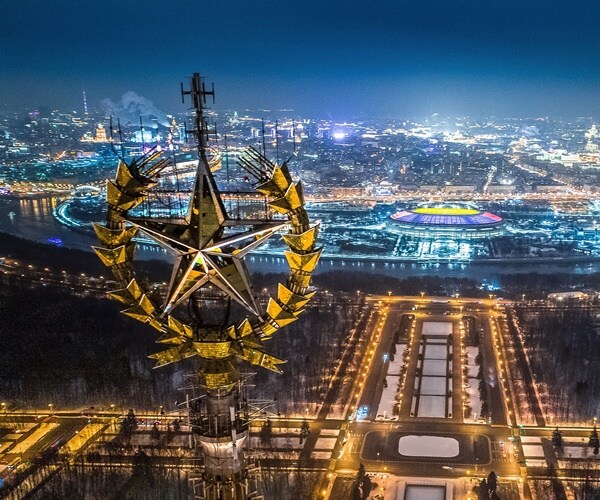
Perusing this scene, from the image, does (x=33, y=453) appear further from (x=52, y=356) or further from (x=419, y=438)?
(x=419, y=438)

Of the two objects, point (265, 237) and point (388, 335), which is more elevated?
point (265, 237)

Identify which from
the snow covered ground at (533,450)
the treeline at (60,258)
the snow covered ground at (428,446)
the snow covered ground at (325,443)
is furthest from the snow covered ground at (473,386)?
the treeline at (60,258)

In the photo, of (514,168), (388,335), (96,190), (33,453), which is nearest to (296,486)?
(33,453)

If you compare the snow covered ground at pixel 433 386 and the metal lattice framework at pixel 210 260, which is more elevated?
the metal lattice framework at pixel 210 260

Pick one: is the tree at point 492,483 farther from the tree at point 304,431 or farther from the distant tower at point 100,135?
the distant tower at point 100,135

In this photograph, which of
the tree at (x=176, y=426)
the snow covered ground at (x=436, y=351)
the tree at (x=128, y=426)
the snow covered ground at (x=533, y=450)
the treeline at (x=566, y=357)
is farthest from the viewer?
the snow covered ground at (x=436, y=351)

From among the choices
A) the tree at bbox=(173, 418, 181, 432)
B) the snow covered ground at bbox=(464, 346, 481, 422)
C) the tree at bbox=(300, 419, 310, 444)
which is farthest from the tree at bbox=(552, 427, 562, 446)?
the tree at bbox=(173, 418, 181, 432)

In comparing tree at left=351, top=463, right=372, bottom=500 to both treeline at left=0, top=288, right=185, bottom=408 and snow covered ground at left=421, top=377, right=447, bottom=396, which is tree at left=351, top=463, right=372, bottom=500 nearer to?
snow covered ground at left=421, top=377, right=447, bottom=396
